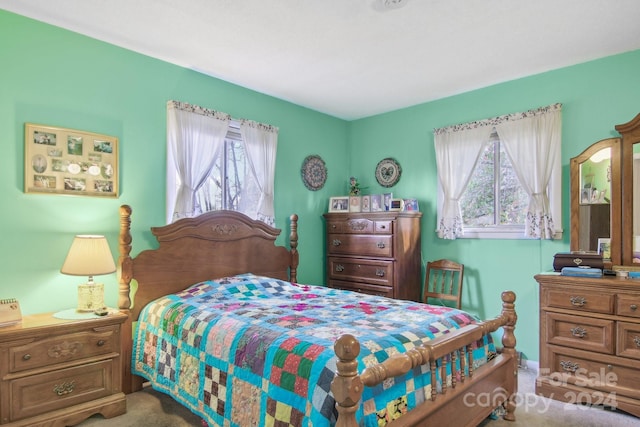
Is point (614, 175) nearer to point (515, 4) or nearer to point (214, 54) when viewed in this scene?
point (515, 4)

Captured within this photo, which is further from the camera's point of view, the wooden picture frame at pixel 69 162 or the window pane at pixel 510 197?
the window pane at pixel 510 197

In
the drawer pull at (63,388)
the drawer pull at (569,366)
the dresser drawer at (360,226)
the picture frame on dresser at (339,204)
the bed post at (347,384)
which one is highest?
the picture frame on dresser at (339,204)

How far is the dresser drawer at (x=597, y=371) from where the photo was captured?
2.62m

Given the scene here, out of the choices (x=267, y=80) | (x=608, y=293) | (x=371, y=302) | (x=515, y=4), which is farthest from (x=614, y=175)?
(x=267, y=80)

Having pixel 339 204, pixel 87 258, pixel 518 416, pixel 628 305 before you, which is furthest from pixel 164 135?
pixel 628 305

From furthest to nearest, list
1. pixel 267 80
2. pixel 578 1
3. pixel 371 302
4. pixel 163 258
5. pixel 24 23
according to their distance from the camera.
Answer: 1. pixel 267 80
2. pixel 163 258
3. pixel 371 302
4. pixel 24 23
5. pixel 578 1

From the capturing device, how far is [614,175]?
9.98ft

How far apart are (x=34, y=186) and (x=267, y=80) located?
213 cm

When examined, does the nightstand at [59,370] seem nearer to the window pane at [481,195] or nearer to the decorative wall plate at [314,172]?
the decorative wall plate at [314,172]

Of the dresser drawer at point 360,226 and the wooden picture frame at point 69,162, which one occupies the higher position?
the wooden picture frame at point 69,162

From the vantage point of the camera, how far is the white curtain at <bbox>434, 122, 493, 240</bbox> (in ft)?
12.8

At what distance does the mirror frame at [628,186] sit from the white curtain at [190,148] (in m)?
3.36

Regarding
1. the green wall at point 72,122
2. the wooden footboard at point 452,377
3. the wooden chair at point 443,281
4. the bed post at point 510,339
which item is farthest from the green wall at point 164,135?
the wooden footboard at point 452,377

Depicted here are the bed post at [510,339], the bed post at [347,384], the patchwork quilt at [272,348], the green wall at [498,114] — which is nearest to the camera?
the bed post at [347,384]
